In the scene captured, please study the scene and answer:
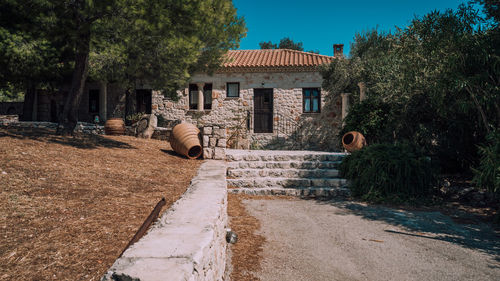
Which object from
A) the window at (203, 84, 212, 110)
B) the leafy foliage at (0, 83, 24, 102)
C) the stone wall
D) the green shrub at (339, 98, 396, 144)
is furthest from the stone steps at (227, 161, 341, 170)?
the leafy foliage at (0, 83, 24, 102)

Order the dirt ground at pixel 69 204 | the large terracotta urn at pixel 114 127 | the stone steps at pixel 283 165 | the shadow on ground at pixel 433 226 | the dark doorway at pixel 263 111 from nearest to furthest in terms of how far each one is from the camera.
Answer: the dirt ground at pixel 69 204 < the shadow on ground at pixel 433 226 < the stone steps at pixel 283 165 < the large terracotta urn at pixel 114 127 < the dark doorway at pixel 263 111

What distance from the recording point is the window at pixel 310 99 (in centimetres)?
1492

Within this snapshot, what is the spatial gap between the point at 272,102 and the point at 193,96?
4.14 m

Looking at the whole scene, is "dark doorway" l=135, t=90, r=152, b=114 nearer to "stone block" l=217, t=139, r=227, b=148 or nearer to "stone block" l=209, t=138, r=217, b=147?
"stone block" l=209, t=138, r=217, b=147

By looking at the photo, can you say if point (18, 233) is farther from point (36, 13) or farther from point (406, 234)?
point (36, 13)

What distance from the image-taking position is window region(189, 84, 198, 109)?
15820 millimetres

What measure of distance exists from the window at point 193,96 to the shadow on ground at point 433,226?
1168 cm

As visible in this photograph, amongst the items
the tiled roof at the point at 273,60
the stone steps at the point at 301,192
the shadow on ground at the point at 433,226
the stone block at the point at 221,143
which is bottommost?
the shadow on ground at the point at 433,226

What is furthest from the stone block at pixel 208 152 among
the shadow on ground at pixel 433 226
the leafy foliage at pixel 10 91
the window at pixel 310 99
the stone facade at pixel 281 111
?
the leafy foliage at pixel 10 91

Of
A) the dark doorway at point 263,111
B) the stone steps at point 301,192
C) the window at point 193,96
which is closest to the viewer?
the stone steps at point 301,192

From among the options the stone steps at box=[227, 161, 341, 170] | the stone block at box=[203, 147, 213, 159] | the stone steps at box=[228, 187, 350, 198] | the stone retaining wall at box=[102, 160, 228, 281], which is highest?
the stone block at box=[203, 147, 213, 159]

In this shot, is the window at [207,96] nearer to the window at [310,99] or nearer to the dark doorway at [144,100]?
the dark doorway at [144,100]

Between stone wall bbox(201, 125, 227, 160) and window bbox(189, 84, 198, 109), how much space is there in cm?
882

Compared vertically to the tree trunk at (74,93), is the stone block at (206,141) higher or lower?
lower
